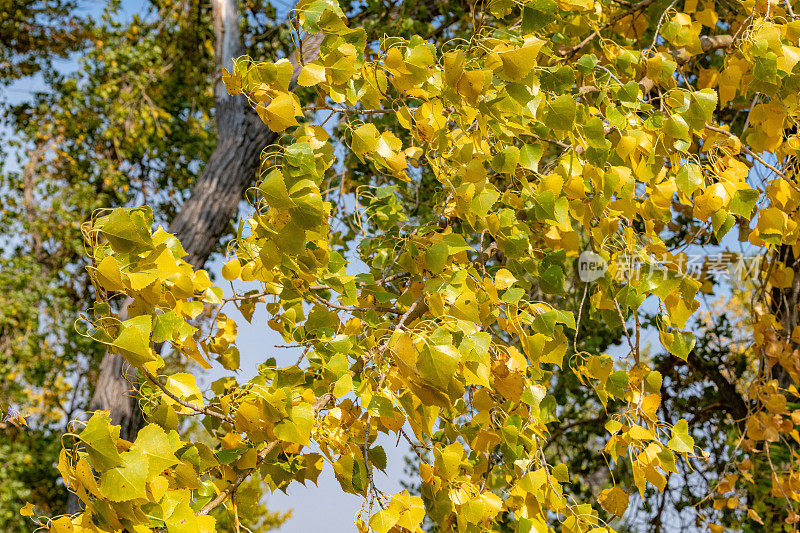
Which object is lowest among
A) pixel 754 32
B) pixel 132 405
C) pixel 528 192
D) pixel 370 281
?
pixel 132 405

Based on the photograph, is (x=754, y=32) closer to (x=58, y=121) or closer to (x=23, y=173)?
(x=58, y=121)

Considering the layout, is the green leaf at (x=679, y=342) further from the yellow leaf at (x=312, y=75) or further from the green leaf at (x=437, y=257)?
the yellow leaf at (x=312, y=75)

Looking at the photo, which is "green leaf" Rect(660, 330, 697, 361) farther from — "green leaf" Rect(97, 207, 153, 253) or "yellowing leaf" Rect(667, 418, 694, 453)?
"green leaf" Rect(97, 207, 153, 253)

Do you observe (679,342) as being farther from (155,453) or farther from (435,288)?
(155,453)

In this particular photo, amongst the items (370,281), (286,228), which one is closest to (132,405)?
(370,281)

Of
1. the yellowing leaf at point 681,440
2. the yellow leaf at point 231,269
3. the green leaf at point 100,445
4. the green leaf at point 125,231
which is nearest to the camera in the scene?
the green leaf at point 100,445

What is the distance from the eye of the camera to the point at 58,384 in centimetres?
477

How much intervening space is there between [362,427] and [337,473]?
9 cm

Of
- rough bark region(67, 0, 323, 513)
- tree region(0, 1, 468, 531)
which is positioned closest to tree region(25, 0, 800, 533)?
rough bark region(67, 0, 323, 513)

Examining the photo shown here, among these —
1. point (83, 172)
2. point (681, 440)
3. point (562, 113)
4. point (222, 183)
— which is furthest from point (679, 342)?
point (83, 172)

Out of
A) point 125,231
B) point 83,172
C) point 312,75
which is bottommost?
point 83,172

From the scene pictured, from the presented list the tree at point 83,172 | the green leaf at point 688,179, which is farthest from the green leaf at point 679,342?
the tree at point 83,172

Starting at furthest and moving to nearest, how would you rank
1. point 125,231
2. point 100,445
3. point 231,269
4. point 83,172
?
point 83,172 → point 231,269 → point 125,231 → point 100,445

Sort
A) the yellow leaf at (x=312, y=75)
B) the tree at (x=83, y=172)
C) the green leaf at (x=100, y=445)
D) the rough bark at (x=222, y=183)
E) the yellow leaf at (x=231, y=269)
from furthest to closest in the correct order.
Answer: the tree at (x=83, y=172) → the rough bark at (x=222, y=183) → the yellow leaf at (x=231, y=269) → the yellow leaf at (x=312, y=75) → the green leaf at (x=100, y=445)
